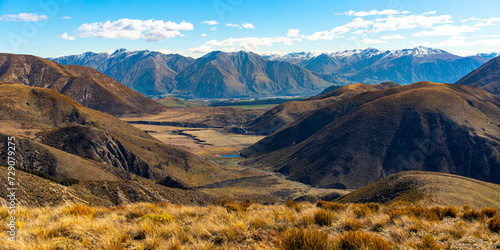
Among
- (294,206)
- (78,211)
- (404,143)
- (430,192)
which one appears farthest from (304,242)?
(404,143)

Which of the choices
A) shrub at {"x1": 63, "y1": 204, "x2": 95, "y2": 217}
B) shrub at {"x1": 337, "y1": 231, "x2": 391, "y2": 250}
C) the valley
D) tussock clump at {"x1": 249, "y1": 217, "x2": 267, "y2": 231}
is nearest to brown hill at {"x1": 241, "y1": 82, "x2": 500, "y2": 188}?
the valley

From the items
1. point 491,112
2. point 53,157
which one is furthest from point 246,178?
point 491,112

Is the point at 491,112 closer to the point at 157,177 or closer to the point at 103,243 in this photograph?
the point at 157,177

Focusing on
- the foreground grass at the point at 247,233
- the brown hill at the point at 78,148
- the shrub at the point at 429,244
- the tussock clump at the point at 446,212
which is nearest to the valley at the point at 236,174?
the brown hill at the point at 78,148

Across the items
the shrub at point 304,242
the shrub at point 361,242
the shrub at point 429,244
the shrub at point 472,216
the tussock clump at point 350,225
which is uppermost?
the shrub at point 304,242

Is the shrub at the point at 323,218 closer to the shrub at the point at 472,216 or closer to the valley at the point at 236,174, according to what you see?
the shrub at the point at 472,216
